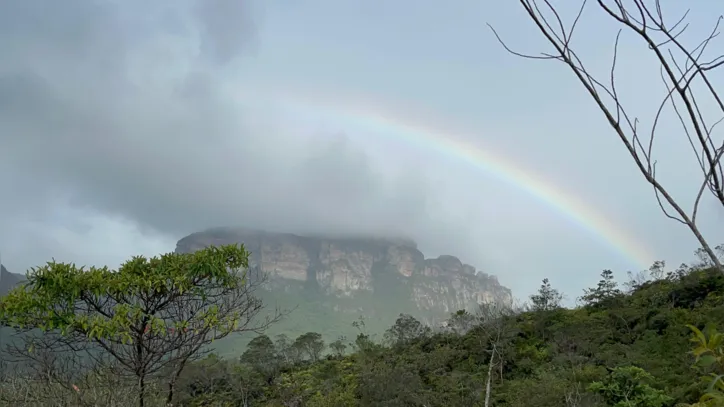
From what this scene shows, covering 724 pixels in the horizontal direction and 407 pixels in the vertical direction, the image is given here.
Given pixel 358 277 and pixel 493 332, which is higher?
pixel 358 277

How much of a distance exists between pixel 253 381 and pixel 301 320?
7685 centimetres

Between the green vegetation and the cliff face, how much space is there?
310 ft

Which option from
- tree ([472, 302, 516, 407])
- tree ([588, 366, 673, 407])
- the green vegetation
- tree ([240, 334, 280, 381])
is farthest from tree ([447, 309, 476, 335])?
tree ([588, 366, 673, 407])

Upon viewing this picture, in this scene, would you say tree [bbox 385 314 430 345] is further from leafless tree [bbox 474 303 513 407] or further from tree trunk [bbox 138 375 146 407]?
tree trunk [bbox 138 375 146 407]

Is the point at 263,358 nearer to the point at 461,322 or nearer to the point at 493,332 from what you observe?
the point at 461,322

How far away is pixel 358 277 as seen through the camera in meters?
134

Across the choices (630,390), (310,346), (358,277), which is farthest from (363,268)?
(630,390)

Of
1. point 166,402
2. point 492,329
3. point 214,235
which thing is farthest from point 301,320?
point 166,402

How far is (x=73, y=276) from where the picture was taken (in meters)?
4.32

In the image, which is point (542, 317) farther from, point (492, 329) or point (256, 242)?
point (256, 242)

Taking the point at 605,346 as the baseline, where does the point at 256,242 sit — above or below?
above

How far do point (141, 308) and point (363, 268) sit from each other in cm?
13603

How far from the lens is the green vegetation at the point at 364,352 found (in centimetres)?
420

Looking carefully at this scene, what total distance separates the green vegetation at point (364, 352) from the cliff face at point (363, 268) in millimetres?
94386
